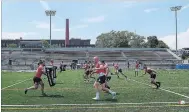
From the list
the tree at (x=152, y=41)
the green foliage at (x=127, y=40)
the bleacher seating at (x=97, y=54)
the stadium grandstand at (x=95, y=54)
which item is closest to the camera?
the stadium grandstand at (x=95, y=54)

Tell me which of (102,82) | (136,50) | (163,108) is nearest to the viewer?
(163,108)

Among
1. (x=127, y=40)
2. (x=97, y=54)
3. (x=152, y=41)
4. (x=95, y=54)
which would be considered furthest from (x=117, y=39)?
(x=95, y=54)

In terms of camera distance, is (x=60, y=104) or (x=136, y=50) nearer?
(x=60, y=104)

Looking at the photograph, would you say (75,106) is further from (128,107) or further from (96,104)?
(128,107)

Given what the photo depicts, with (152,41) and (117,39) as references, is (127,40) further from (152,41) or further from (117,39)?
(152,41)

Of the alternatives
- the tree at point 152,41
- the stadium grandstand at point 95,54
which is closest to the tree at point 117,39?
the tree at point 152,41

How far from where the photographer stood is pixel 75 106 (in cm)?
1399

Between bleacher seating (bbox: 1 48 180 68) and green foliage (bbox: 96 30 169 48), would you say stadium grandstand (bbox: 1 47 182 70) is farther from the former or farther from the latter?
green foliage (bbox: 96 30 169 48)

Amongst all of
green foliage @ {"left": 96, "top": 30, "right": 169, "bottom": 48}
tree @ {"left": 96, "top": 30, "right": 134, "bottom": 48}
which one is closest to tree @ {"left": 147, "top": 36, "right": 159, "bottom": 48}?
green foliage @ {"left": 96, "top": 30, "right": 169, "bottom": 48}

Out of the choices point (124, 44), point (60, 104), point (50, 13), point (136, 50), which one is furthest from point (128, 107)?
point (124, 44)

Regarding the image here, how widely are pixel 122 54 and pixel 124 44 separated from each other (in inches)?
2099

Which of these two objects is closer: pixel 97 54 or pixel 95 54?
pixel 95 54

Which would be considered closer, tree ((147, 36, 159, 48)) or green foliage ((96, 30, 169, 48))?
tree ((147, 36, 159, 48))

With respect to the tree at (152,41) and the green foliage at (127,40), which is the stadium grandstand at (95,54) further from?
the green foliage at (127,40)
